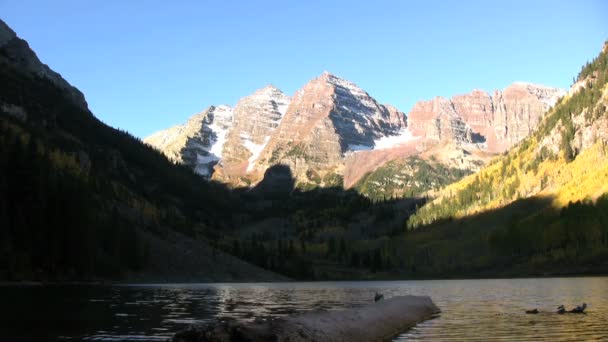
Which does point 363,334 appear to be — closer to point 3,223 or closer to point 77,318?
point 77,318

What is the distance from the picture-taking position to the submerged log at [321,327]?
24.7 m

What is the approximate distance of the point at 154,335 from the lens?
128 feet

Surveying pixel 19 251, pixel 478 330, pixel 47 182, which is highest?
pixel 47 182

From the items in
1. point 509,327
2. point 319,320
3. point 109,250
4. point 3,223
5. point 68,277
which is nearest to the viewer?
point 319,320

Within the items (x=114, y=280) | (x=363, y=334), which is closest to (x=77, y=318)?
(x=363, y=334)

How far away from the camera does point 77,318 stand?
50438 millimetres

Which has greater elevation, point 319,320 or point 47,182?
point 47,182

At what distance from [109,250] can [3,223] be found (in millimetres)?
46871

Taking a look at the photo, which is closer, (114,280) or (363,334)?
(363,334)

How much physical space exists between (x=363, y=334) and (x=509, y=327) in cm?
1405

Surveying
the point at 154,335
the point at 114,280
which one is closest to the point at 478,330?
the point at 154,335

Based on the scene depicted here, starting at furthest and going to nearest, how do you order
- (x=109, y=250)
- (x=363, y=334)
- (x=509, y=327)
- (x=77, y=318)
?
(x=109, y=250)
(x=77, y=318)
(x=509, y=327)
(x=363, y=334)

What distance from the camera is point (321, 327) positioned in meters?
28.7

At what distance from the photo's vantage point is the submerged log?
24.7 meters
